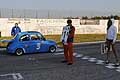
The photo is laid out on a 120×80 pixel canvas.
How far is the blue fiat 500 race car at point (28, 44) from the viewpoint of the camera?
17297mm

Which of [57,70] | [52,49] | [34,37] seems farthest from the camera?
[52,49]

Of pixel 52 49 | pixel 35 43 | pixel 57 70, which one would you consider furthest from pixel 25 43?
pixel 57 70

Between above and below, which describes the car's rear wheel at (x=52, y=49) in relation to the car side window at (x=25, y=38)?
below

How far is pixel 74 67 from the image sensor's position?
12.8 metres

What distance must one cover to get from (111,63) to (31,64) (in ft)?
10.7

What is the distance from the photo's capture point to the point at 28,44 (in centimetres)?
1759

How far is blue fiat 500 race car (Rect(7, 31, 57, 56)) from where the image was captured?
56.7ft

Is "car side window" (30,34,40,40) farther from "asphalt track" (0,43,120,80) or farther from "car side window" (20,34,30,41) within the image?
"asphalt track" (0,43,120,80)

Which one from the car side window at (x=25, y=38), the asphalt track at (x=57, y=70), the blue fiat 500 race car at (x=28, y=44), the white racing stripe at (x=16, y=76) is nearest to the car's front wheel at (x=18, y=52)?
the blue fiat 500 race car at (x=28, y=44)

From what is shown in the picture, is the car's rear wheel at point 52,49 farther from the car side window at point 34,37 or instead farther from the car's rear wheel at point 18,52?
the car's rear wheel at point 18,52

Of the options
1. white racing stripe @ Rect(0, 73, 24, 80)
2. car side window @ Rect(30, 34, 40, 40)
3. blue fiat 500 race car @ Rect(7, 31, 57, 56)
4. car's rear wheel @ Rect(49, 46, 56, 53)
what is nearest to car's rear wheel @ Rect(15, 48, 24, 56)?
blue fiat 500 race car @ Rect(7, 31, 57, 56)

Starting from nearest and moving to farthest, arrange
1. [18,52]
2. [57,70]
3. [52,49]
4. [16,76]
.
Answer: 1. [16,76]
2. [57,70]
3. [18,52]
4. [52,49]

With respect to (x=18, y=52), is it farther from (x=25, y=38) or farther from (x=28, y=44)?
(x=25, y=38)

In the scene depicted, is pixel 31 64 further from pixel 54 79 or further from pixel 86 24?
pixel 86 24
